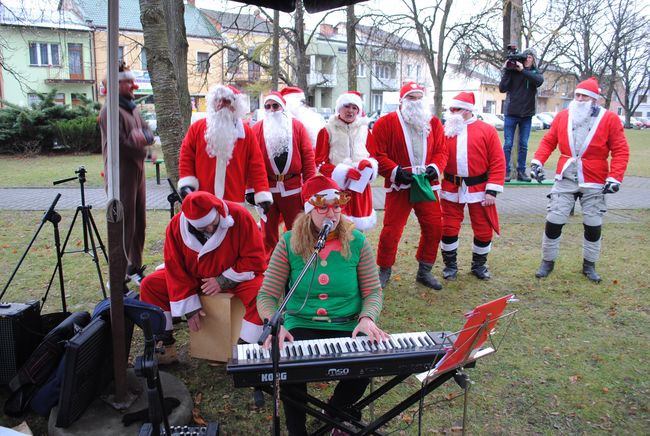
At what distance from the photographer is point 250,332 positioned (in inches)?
128

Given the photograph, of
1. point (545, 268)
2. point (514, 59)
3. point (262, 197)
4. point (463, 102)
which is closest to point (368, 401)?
point (262, 197)

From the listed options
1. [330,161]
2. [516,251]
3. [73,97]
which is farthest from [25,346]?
[73,97]

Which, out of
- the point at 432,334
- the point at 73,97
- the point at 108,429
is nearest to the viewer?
the point at 432,334

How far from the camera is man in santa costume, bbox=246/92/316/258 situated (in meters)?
5.12

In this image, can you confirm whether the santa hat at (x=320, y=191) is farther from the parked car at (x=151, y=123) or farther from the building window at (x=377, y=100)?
the building window at (x=377, y=100)

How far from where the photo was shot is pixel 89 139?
19.0 m

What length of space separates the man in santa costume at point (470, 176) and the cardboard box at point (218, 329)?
2.70m

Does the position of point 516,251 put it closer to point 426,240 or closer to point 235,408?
point 426,240

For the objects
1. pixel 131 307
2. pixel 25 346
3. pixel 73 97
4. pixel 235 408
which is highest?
pixel 73 97

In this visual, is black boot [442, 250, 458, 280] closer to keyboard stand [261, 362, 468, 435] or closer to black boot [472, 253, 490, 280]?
black boot [472, 253, 490, 280]

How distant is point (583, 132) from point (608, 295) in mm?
1643

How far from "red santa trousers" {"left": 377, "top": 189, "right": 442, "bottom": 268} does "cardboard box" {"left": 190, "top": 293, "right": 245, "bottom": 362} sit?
2.02m

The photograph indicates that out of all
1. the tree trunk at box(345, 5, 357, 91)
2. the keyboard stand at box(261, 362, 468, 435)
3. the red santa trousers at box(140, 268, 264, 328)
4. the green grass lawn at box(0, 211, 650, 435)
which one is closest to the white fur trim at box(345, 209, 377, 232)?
the green grass lawn at box(0, 211, 650, 435)

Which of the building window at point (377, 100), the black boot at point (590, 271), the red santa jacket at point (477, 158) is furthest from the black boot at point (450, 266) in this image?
the building window at point (377, 100)
